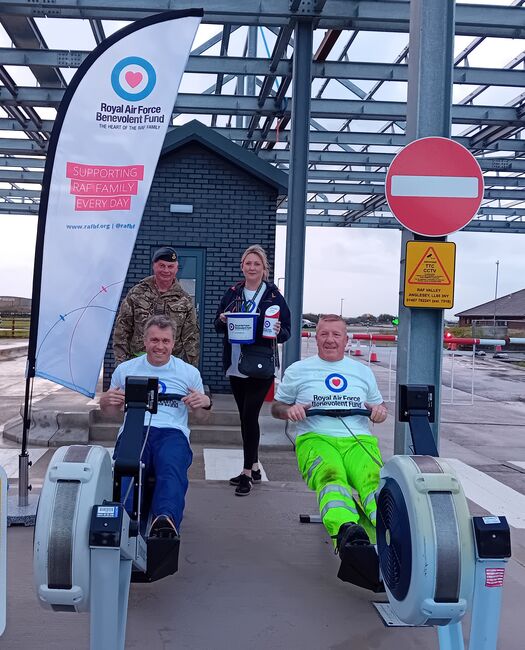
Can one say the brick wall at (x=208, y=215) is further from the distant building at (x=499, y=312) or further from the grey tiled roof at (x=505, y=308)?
the grey tiled roof at (x=505, y=308)

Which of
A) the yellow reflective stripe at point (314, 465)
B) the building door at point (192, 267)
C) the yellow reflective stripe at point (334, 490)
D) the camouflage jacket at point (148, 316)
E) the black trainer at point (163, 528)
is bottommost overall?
the black trainer at point (163, 528)

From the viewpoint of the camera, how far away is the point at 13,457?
5855mm

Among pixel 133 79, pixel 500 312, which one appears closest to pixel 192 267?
pixel 133 79

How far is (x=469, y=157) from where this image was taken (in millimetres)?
3658

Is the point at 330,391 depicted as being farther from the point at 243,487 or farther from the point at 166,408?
the point at 243,487

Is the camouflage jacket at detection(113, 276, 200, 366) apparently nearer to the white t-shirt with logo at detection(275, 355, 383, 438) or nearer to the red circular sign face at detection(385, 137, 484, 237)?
the white t-shirt with logo at detection(275, 355, 383, 438)

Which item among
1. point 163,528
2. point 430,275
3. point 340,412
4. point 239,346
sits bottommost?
point 163,528

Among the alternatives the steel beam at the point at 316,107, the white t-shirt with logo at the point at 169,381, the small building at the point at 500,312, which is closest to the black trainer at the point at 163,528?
the white t-shirt with logo at the point at 169,381

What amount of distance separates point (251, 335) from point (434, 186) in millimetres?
1648

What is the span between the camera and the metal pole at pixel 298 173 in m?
7.86

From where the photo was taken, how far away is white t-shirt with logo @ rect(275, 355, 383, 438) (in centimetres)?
344

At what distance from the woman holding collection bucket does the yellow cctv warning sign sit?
1.12 meters

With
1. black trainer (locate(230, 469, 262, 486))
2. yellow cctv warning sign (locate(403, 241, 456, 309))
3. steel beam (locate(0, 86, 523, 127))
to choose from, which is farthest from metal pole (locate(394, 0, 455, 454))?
steel beam (locate(0, 86, 523, 127))

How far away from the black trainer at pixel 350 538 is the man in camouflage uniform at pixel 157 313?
1988mm
